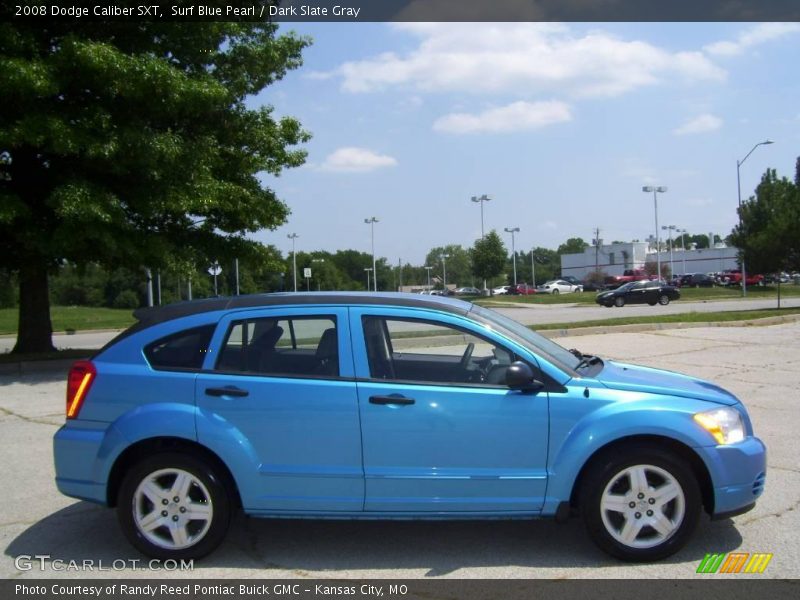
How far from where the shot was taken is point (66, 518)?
5.47 meters

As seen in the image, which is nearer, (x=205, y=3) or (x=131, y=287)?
(x=205, y=3)

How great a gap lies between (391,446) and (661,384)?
70.8 inches

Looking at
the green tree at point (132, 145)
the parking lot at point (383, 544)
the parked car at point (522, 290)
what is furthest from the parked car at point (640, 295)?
the parked car at point (522, 290)

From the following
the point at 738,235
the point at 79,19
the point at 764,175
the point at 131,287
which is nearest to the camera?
the point at 79,19

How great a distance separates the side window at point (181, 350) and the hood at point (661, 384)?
2.55 meters

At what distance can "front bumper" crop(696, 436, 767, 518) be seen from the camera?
439 cm

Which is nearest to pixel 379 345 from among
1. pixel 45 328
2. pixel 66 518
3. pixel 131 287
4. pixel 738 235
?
pixel 66 518

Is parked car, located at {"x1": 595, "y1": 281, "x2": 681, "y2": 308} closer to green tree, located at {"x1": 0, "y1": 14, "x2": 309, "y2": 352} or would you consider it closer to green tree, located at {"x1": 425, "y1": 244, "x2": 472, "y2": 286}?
green tree, located at {"x1": 0, "y1": 14, "x2": 309, "y2": 352}

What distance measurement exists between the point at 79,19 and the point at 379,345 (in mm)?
11946

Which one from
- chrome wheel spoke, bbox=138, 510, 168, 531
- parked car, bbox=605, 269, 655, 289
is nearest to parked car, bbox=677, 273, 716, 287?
parked car, bbox=605, 269, 655, 289

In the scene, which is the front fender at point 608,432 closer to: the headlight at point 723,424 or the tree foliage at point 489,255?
the headlight at point 723,424

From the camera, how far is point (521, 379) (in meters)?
4.37

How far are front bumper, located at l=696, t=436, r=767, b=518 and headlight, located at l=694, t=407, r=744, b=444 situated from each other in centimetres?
6
